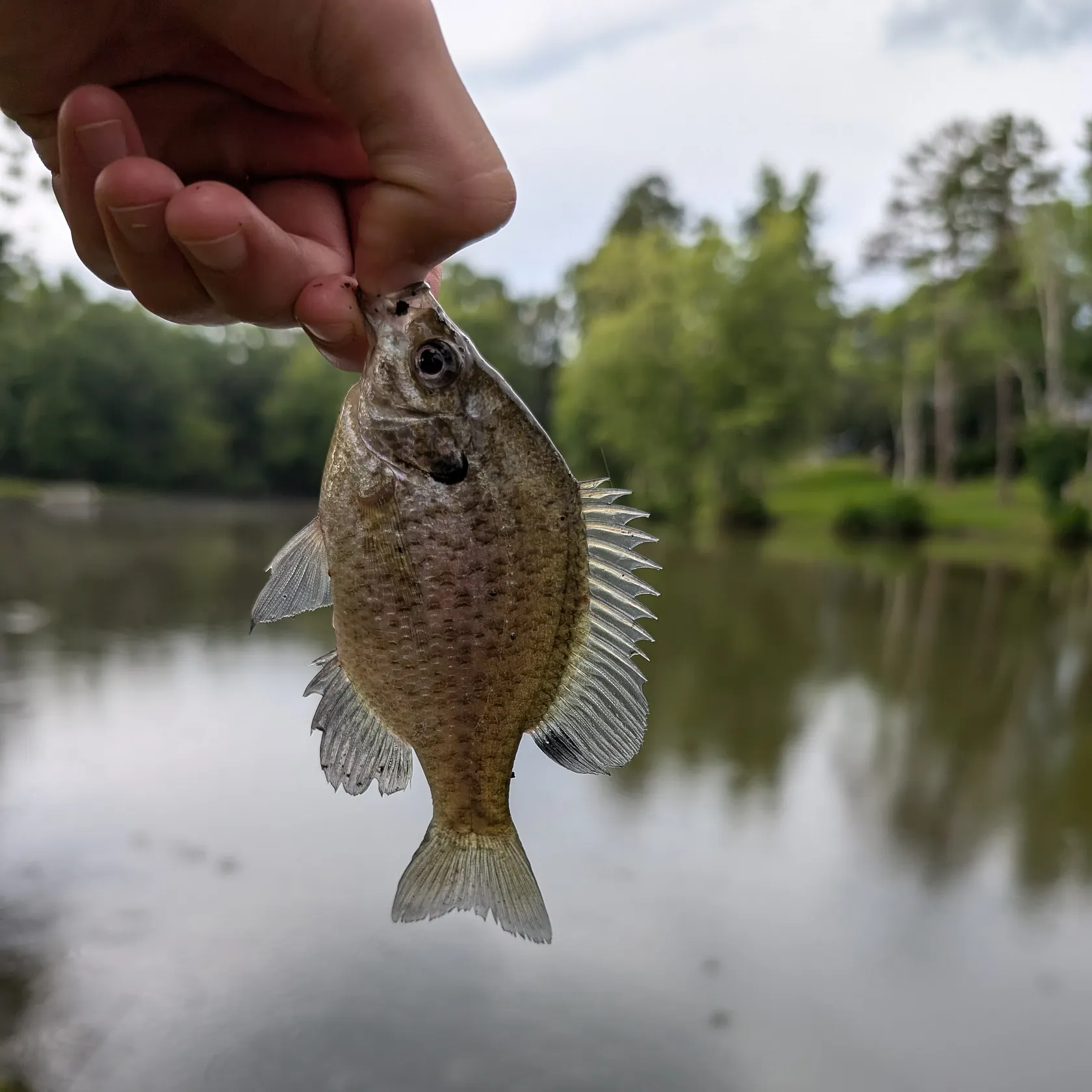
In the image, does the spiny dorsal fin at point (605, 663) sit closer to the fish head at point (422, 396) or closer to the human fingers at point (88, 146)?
the fish head at point (422, 396)

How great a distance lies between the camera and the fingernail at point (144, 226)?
146cm

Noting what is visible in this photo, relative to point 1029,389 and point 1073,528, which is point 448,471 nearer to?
point 1073,528

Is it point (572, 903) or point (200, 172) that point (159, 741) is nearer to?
point (572, 903)

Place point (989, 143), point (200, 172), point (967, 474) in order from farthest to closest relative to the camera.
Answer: point (967, 474) < point (989, 143) < point (200, 172)

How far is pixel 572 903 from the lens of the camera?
6.98 metres

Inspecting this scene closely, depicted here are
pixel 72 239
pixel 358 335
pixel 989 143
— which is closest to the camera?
pixel 358 335

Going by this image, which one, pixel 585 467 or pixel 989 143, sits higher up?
pixel 989 143

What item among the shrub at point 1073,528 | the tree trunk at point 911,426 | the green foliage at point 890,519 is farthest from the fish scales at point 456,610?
the tree trunk at point 911,426

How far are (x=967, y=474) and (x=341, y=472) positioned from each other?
46972mm

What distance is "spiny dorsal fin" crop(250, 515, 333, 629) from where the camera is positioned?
1.48 metres

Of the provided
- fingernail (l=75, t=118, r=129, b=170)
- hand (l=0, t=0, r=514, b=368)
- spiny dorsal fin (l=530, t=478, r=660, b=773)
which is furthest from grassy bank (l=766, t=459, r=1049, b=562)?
fingernail (l=75, t=118, r=129, b=170)

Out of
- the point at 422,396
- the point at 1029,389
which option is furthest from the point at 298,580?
the point at 1029,389

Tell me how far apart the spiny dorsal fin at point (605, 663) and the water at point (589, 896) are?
4.72 meters

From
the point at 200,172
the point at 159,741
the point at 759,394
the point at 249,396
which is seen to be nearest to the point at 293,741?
the point at 159,741
